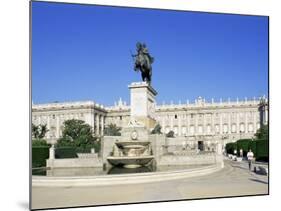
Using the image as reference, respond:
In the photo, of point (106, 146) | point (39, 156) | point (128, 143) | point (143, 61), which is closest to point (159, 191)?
point (128, 143)

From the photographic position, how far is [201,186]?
8.45 m

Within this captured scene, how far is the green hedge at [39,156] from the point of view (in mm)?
8867

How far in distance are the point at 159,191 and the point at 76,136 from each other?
10.1m

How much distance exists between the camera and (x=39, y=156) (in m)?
9.64

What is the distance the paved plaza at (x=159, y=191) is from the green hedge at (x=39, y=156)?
1.29 meters

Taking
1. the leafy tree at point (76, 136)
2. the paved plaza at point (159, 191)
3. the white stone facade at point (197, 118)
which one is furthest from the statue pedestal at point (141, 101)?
the white stone facade at point (197, 118)

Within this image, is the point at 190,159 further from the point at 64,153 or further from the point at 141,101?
the point at 64,153

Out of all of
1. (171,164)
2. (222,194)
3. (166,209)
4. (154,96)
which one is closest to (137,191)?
(166,209)

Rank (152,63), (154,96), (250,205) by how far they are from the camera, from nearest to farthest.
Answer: (250,205)
(152,63)
(154,96)

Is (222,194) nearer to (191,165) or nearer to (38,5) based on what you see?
(191,165)

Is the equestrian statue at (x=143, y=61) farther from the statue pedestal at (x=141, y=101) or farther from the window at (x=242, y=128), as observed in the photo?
the window at (x=242, y=128)

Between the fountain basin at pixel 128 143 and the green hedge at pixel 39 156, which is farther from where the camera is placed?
the fountain basin at pixel 128 143

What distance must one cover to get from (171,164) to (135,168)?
121 cm

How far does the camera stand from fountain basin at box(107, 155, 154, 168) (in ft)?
32.8
